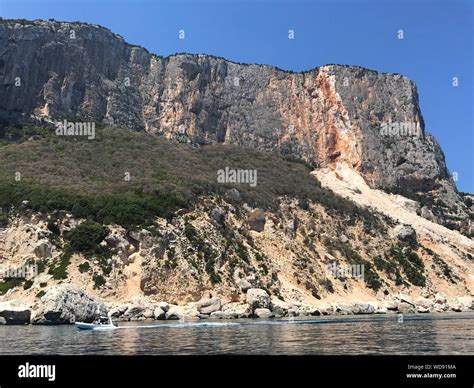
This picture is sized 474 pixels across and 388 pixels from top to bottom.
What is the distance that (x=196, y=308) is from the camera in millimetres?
49469

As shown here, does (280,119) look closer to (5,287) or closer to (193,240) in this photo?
(193,240)

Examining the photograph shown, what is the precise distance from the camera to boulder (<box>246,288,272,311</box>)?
50.3 metres

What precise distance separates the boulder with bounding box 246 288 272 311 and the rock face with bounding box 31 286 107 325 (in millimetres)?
15211

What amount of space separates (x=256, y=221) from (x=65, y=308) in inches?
1421

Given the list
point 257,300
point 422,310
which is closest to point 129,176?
point 257,300

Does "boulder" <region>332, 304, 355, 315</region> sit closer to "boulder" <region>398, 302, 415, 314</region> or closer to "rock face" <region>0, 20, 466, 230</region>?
"boulder" <region>398, 302, 415, 314</region>

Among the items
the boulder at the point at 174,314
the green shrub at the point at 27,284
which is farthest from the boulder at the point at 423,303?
the green shrub at the point at 27,284

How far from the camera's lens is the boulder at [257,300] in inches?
1982

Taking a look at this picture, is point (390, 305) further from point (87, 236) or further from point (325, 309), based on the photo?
point (87, 236)

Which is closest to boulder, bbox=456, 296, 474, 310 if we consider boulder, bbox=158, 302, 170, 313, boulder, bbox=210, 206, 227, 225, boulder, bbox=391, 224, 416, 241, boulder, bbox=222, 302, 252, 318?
boulder, bbox=391, 224, 416, 241

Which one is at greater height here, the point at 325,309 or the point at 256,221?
the point at 256,221

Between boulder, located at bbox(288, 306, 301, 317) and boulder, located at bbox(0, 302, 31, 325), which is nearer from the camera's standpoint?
boulder, located at bbox(0, 302, 31, 325)

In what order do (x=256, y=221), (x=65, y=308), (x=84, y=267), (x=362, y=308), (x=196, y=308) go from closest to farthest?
(x=65, y=308) < (x=196, y=308) < (x=84, y=267) < (x=362, y=308) < (x=256, y=221)

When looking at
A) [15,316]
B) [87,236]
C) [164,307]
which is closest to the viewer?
[15,316]
